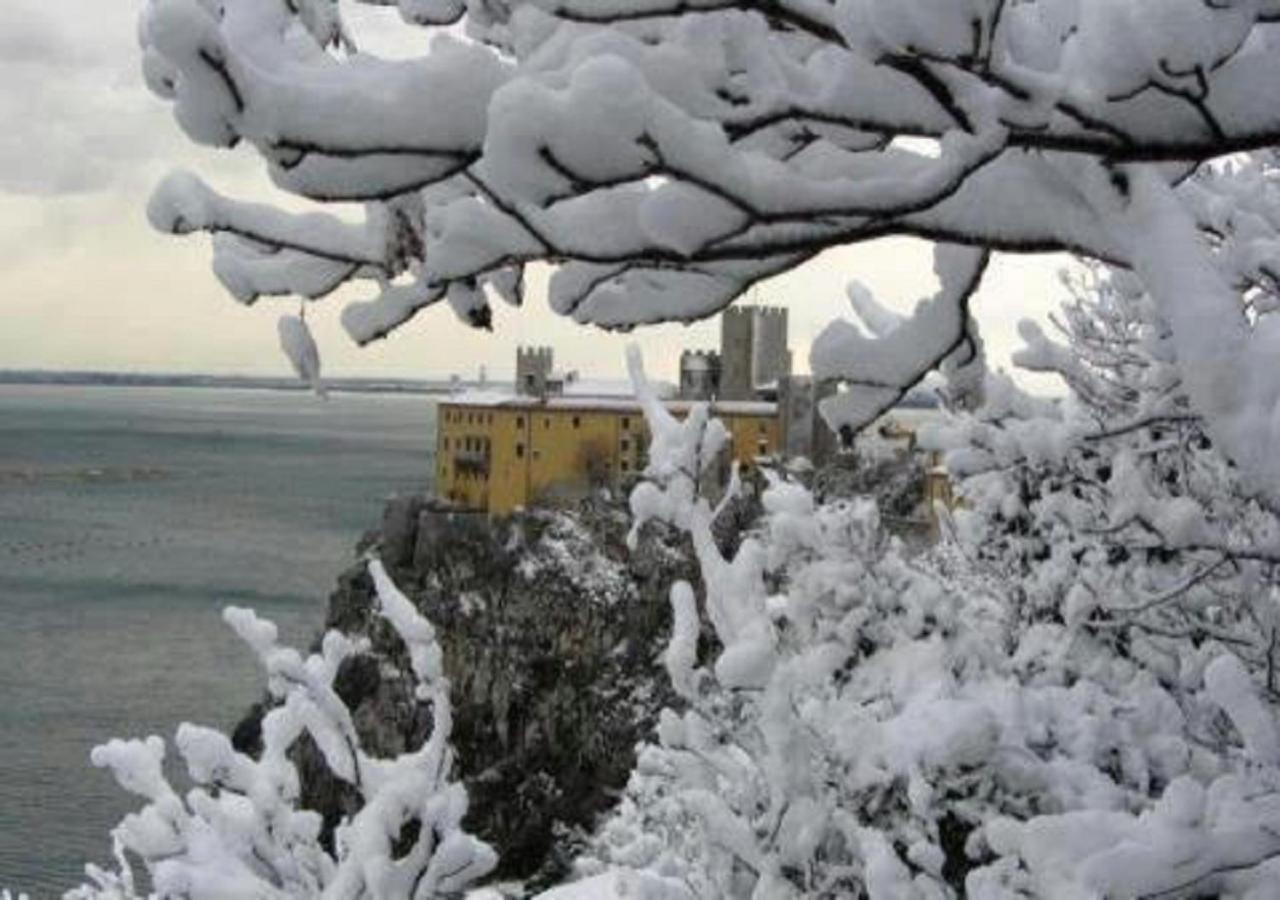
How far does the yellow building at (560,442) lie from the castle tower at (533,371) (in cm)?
255

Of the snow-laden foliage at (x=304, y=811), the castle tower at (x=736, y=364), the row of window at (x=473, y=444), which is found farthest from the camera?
the castle tower at (x=736, y=364)

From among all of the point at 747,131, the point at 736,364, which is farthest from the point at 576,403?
the point at 747,131

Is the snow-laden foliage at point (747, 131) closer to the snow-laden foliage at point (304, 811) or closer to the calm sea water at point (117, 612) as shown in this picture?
the snow-laden foliage at point (304, 811)

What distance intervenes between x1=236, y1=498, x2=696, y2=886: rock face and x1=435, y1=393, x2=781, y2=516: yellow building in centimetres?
892

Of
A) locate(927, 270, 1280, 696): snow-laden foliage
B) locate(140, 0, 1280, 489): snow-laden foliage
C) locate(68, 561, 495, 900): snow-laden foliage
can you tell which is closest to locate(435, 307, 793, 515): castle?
locate(927, 270, 1280, 696): snow-laden foliage

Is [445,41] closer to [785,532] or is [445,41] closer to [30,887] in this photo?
[785,532]

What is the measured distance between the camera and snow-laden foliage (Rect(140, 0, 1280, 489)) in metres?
1.63

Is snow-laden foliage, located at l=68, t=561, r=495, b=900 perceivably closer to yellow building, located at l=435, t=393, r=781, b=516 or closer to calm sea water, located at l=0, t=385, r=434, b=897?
calm sea water, located at l=0, t=385, r=434, b=897

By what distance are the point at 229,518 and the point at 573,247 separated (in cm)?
11054

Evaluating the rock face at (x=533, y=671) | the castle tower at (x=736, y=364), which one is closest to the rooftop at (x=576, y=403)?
the castle tower at (x=736, y=364)

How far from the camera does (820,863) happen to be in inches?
167

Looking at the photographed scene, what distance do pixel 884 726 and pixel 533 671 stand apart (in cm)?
3650

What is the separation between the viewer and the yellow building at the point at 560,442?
199 feet

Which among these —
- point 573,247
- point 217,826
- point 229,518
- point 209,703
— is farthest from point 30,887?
point 229,518
